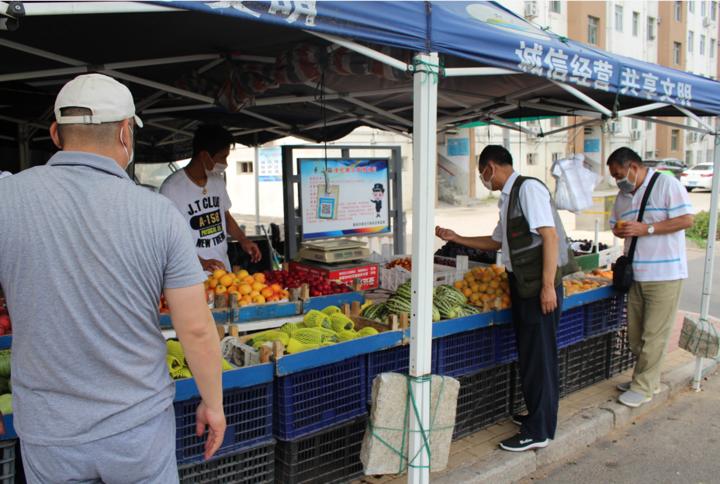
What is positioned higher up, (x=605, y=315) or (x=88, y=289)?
(x=88, y=289)

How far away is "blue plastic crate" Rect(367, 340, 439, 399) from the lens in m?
3.79

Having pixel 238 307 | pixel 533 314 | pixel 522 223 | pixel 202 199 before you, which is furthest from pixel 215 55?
pixel 533 314

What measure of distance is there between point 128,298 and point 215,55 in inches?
134

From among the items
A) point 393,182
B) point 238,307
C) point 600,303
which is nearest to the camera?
point 238,307

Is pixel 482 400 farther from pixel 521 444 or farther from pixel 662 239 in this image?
pixel 662 239

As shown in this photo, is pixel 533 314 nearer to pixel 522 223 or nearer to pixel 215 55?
pixel 522 223

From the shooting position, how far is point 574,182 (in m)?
5.22

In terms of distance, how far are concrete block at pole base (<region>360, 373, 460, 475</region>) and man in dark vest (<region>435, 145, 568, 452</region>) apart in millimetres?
1076

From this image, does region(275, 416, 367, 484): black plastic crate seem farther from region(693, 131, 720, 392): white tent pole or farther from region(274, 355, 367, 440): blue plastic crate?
region(693, 131, 720, 392): white tent pole

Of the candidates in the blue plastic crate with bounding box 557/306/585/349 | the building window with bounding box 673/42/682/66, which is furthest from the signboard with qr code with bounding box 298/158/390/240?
the building window with bounding box 673/42/682/66

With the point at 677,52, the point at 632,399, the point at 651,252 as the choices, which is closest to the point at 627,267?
the point at 651,252

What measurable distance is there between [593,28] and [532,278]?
3444cm

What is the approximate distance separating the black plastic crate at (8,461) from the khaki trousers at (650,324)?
463 centimetres

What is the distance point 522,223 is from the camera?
4.09 meters
